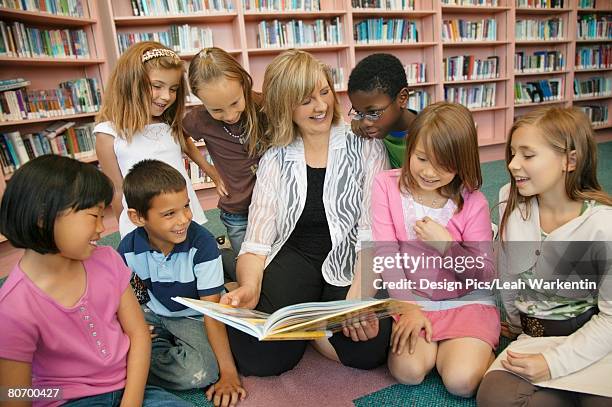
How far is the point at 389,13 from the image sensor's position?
433 cm

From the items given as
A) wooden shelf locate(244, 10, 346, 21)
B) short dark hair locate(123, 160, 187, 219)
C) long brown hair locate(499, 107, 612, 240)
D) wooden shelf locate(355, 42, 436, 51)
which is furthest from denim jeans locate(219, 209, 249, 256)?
wooden shelf locate(355, 42, 436, 51)

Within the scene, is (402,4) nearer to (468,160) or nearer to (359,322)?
(468,160)

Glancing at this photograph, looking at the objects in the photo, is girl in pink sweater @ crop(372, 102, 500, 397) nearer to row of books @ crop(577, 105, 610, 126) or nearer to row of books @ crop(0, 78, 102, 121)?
row of books @ crop(0, 78, 102, 121)

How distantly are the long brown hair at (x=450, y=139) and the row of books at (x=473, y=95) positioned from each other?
3998 mm

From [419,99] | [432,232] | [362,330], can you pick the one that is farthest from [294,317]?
[419,99]

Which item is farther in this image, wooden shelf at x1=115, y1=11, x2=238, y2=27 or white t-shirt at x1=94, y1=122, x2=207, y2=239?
wooden shelf at x1=115, y1=11, x2=238, y2=27

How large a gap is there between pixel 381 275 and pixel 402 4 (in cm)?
386

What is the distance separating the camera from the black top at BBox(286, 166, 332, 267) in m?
1.49

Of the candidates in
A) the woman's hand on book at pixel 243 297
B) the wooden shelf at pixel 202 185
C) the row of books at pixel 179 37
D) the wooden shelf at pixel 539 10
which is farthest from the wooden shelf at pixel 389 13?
the woman's hand on book at pixel 243 297

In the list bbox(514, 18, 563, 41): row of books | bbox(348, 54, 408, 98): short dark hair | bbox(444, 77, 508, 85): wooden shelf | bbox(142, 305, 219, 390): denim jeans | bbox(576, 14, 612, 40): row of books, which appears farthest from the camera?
bbox(576, 14, 612, 40): row of books

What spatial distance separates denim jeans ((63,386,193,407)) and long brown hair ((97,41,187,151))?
40.7 inches

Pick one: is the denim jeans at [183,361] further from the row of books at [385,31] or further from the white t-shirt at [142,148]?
the row of books at [385,31]

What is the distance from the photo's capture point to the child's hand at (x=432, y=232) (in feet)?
4.00

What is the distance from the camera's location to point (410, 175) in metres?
1.30
